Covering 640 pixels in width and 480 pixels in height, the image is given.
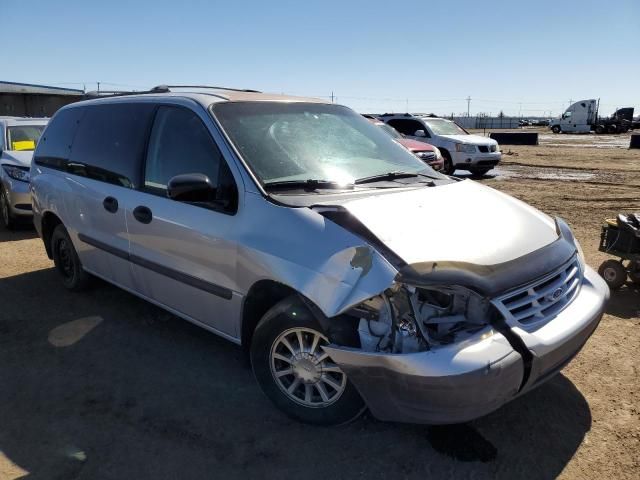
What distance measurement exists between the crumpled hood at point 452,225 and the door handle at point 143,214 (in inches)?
→ 60.2

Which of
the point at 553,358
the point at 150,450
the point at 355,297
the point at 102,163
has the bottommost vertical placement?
the point at 150,450

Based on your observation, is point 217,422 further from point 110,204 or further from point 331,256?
point 110,204

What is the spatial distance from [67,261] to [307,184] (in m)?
3.24

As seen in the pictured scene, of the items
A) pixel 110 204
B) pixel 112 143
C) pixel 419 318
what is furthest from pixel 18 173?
pixel 419 318

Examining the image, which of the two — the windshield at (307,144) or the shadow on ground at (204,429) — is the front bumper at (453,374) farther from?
the windshield at (307,144)

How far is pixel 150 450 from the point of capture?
2609 millimetres

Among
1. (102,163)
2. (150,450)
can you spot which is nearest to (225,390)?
(150,450)

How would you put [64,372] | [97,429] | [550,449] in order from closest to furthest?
1. [550,449]
2. [97,429]
3. [64,372]

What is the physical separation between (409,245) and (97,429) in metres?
2.02

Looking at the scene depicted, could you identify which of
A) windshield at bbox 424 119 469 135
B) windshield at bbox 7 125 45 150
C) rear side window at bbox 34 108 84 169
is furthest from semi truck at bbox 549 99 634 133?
rear side window at bbox 34 108 84 169

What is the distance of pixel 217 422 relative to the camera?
2.84m

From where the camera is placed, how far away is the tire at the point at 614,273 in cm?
472

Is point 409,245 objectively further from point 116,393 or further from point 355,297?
point 116,393

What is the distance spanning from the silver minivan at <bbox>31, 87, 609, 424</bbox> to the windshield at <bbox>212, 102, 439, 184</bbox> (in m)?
0.02
